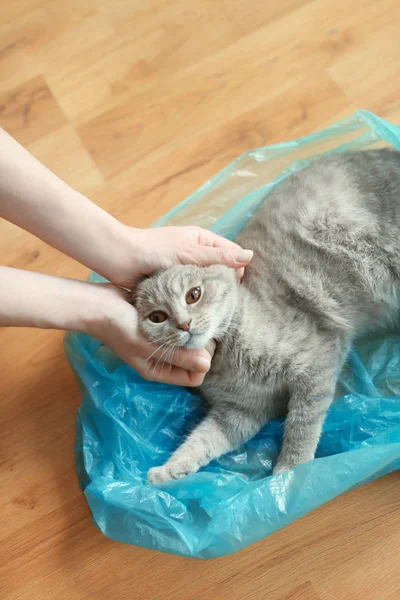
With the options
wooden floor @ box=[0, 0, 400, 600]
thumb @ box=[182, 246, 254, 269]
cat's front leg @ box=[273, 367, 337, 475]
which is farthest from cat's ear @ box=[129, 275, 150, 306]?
cat's front leg @ box=[273, 367, 337, 475]

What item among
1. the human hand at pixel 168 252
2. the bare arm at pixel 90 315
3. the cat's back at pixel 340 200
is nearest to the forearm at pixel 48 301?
the bare arm at pixel 90 315

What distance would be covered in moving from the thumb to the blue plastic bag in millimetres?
287

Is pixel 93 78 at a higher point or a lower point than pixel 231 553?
higher

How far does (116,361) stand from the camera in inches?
56.2

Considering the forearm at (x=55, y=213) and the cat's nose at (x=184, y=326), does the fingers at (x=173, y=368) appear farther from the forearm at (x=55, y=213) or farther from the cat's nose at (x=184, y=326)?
the forearm at (x=55, y=213)

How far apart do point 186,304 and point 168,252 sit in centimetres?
15

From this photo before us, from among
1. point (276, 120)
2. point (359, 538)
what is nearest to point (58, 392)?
point (359, 538)

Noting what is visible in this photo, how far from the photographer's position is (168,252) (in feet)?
4.10

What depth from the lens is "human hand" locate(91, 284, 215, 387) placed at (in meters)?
1.18

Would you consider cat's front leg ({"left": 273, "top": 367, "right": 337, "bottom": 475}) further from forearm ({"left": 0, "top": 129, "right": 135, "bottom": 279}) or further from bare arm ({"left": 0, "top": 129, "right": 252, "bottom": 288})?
forearm ({"left": 0, "top": 129, "right": 135, "bottom": 279})

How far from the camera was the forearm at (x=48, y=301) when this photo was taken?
113cm

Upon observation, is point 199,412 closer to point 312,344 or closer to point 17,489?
point 312,344

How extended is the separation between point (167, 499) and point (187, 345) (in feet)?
1.15

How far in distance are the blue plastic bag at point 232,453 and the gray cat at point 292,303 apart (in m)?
0.07
